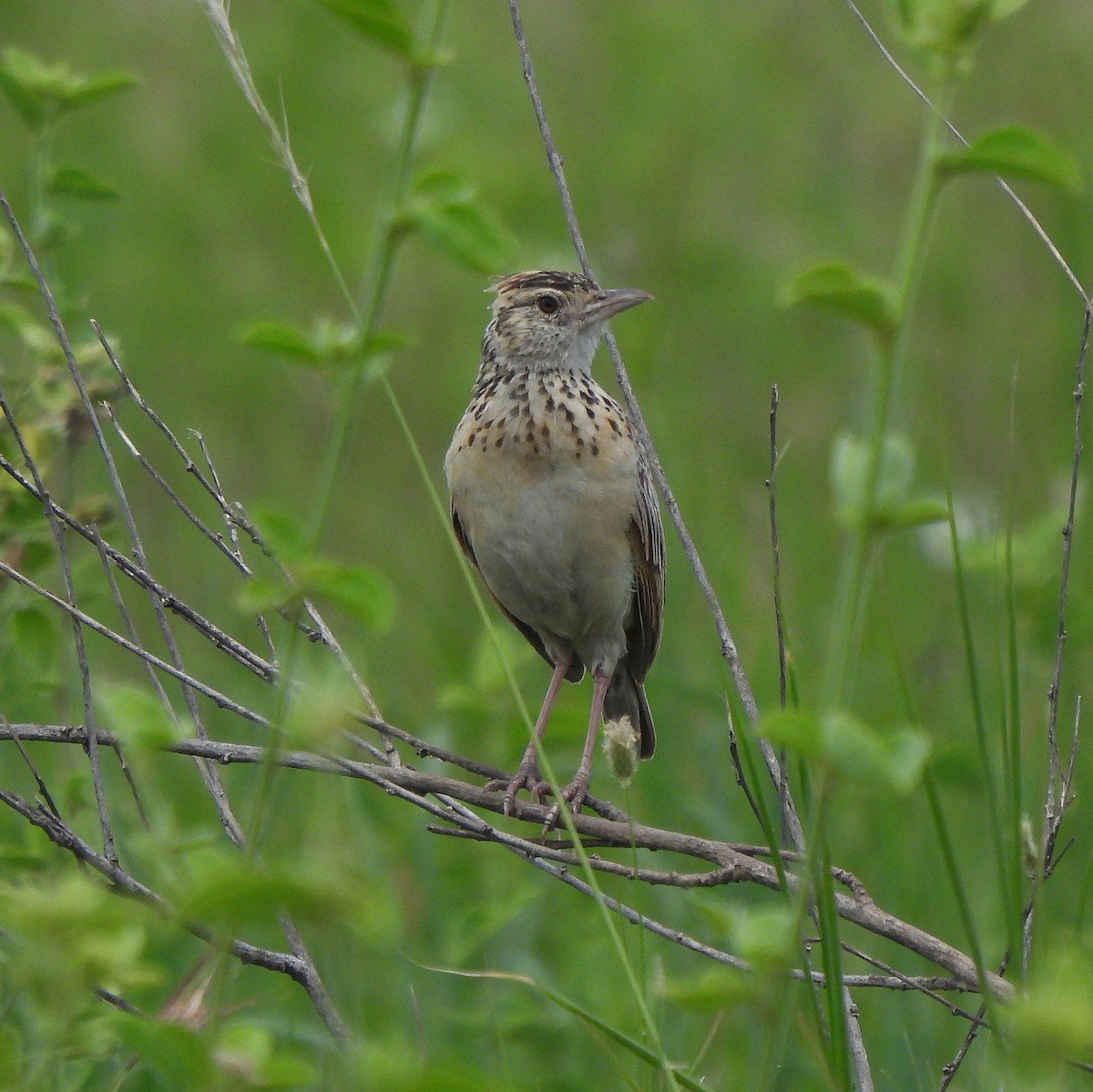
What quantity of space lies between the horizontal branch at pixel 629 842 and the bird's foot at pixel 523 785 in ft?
2.96

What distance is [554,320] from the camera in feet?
19.0

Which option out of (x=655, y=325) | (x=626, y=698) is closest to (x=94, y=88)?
(x=626, y=698)

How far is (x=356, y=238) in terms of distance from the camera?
30.1 feet

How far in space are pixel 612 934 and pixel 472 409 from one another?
3.42 metres

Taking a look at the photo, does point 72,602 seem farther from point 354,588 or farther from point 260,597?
point 354,588

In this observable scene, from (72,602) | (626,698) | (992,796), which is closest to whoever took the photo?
(992,796)

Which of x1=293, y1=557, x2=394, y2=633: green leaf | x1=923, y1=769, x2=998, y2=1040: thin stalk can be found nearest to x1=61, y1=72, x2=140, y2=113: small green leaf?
x1=293, y1=557, x2=394, y2=633: green leaf

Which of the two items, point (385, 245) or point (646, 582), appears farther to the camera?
point (646, 582)

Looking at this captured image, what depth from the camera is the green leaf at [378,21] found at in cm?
172

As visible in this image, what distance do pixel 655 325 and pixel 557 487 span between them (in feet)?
9.90

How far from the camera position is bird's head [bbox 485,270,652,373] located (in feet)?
18.8

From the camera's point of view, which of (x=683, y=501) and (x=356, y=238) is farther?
(x=356, y=238)

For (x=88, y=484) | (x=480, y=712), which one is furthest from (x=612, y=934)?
(x=88, y=484)

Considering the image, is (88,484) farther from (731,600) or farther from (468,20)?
(468,20)
